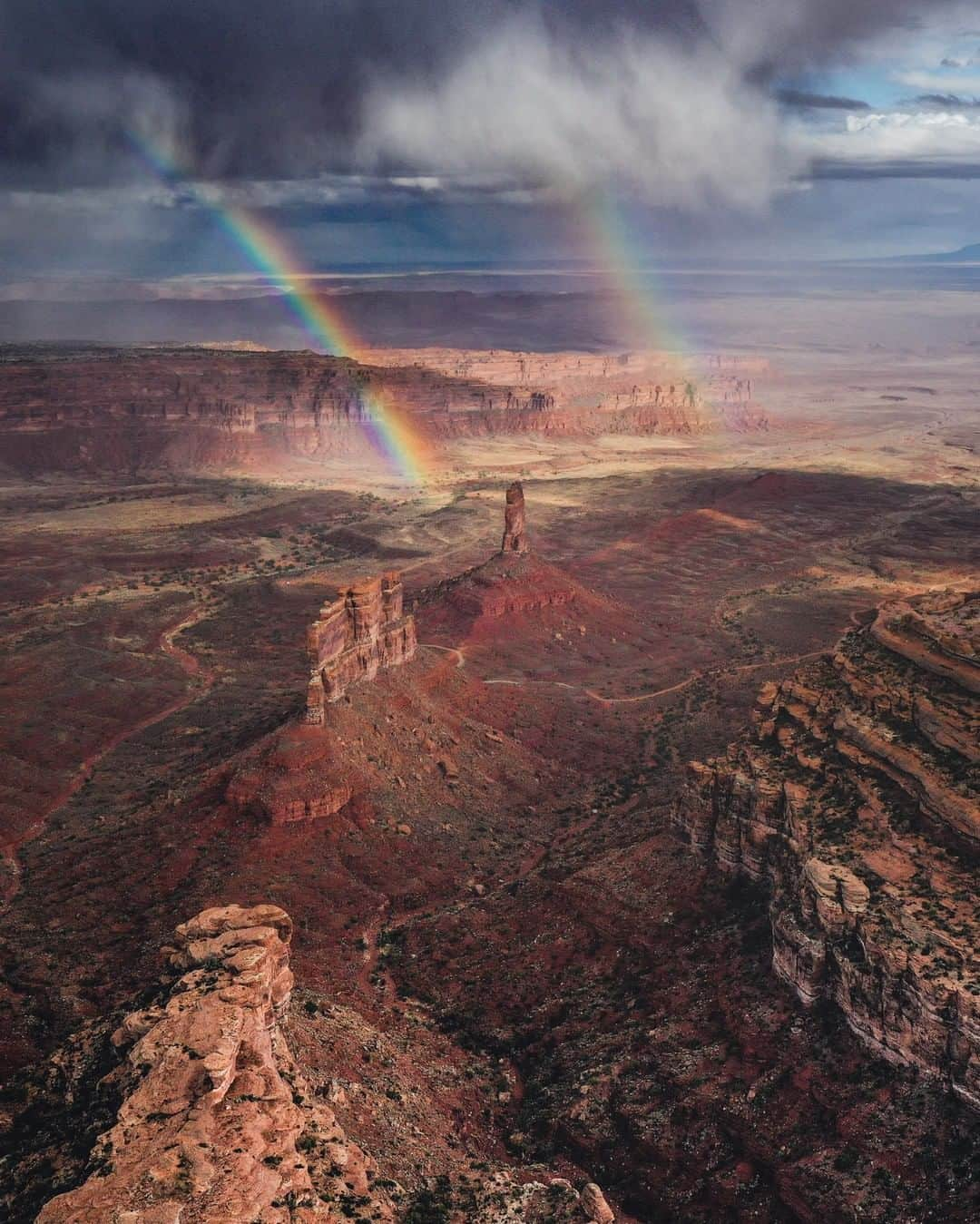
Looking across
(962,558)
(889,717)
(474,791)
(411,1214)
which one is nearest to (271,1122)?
(411,1214)

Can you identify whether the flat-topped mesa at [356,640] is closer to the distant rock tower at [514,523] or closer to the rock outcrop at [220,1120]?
the distant rock tower at [514,523]

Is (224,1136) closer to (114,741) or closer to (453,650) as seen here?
(114,741)

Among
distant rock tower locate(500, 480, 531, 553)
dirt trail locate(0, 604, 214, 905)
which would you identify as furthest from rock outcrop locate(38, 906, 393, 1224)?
distant rock tower locate(500, 480, 531, 553)

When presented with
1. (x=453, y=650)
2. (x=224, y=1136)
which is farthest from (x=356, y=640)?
(x=224, y=1136)

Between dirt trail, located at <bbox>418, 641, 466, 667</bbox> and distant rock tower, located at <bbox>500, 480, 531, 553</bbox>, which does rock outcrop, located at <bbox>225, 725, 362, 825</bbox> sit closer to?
dirt trail, located at <bbox>418, 641, 466, 667</bbox>

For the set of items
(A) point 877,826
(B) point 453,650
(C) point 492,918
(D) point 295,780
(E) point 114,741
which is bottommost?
(E) point 114,741

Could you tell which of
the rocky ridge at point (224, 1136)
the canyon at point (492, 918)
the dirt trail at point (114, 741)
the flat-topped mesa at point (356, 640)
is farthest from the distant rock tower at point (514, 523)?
the rocky ridge at point (224, 1136)

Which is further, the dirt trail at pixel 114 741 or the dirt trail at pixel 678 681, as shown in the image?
the dirt trail at pixel 678 681

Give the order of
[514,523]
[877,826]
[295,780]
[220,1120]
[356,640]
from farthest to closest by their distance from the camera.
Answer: [514,523]
[356,640]
[295,780]
[877,826]
[220,1120]
